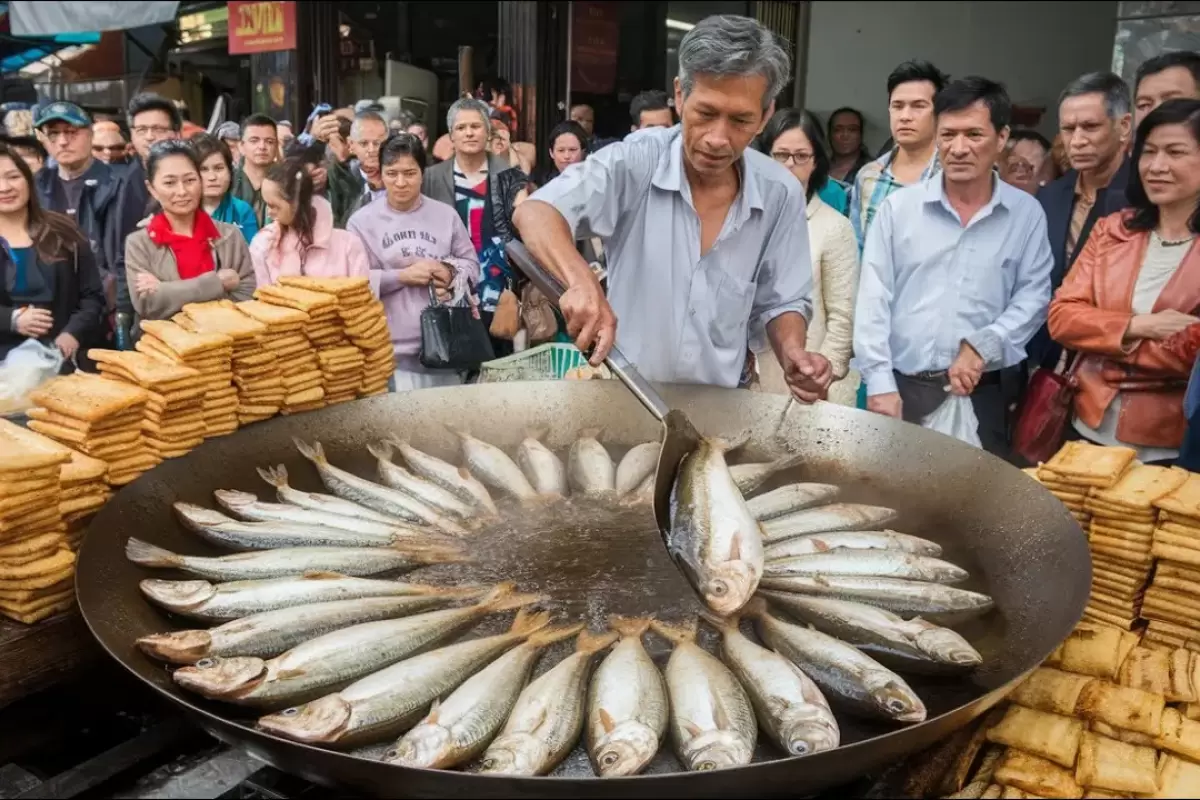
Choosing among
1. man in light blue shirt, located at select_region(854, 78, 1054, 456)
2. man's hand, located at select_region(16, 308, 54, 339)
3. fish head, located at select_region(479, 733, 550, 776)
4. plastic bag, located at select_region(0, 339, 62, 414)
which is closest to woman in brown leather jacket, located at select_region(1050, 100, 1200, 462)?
man in light blue shirt, located at select_region(854, 78, 1054, 456)

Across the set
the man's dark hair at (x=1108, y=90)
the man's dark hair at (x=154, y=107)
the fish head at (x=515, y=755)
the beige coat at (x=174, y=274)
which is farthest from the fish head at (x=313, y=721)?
the man's dark hair at (x=154, y=107)

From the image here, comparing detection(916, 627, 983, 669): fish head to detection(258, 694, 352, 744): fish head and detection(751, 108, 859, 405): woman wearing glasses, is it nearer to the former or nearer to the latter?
detection(258, 694, 352, 744): fish head

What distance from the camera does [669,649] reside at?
93.3 inches

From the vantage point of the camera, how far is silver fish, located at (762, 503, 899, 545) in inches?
122

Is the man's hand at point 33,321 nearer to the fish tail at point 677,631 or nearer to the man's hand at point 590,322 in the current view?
the man's hand at point 590,322

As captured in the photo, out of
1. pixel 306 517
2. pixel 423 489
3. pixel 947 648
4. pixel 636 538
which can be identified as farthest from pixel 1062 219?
pixel 306 517

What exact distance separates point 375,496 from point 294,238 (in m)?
3.02

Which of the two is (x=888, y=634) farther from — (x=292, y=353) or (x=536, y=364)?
(x=536, y=364)

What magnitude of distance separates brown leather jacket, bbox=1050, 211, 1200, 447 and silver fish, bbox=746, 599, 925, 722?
249cm

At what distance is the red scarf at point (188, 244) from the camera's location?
542 cm

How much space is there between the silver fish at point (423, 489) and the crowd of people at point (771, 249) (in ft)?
2.91

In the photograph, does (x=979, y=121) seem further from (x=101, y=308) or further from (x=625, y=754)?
(x=101, y=308)

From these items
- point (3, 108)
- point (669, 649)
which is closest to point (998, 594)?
point (669, 649)

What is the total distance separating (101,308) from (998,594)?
17.8ft
